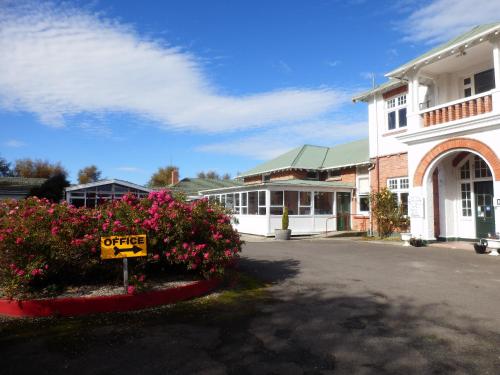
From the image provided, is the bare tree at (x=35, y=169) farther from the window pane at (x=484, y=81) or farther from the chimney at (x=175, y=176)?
the window pane at (x=484, y=81)

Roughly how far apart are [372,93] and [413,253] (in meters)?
10.1

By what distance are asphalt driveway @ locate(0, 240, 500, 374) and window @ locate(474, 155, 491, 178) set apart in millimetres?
8067

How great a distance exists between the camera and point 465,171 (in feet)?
49.8

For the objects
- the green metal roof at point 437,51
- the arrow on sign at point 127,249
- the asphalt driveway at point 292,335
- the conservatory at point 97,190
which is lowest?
the asphalt driveway at point 292,335

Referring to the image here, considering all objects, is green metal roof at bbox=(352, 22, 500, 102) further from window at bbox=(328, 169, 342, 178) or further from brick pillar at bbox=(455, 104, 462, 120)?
window at bbox=(328, 169, 342, 178)

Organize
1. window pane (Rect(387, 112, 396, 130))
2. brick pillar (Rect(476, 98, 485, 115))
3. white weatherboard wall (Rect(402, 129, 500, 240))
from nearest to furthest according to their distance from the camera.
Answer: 1. brick pillar (Rect(476, 98, 485, 115))
2. white weatherboard wall (Rect(402, 129, 500, 240))
3. window pane (Rect(387, 112, 396, 130))

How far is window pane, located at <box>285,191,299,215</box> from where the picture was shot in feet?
68.2

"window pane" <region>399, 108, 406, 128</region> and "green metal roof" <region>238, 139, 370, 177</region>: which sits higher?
"window pane" <region>399, 108, 406, 128</region>

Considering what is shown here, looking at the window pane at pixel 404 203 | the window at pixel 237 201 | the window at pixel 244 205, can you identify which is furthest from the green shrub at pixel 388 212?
the window at pixel 237 201

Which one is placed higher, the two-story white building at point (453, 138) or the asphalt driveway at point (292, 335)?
the two-story white building at point (453, 138)

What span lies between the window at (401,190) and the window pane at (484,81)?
4972 millimetres

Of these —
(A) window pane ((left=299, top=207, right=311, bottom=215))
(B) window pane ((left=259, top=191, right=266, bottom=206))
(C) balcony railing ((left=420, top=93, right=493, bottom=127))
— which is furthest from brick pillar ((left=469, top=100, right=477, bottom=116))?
(B) window pane ((left=259, top=191, right=266, bottom=206))

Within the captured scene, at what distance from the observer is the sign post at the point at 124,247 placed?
230 inches

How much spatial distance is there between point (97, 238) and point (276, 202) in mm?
14806
